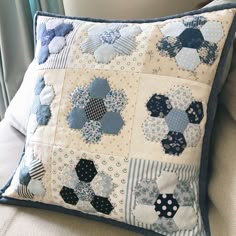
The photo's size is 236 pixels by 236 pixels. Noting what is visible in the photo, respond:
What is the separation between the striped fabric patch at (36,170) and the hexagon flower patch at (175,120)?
0.25 metres

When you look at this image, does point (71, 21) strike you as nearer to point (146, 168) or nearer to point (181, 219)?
point (146, 168)

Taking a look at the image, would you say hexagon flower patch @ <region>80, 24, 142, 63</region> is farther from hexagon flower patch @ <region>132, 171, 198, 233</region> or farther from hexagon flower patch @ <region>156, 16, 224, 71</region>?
hexagon flower patch @ <region>132, 171, 198, 233</region>

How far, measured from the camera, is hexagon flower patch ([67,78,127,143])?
2.57ft

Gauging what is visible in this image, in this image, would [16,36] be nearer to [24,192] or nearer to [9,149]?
[9,149]

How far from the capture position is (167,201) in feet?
2.49

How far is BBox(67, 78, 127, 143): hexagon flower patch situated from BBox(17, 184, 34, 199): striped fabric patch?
0.19 metres

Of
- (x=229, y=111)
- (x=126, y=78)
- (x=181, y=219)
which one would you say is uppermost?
(x=126, y=78)

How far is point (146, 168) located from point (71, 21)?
387 mm

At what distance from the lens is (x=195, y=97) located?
0.76m

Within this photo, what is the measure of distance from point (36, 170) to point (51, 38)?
1.00ft

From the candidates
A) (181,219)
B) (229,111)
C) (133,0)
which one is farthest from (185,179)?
(133,0)

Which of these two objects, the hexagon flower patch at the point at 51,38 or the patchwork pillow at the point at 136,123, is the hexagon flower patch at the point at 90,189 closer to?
the patchwork pillow at the point at 136,123

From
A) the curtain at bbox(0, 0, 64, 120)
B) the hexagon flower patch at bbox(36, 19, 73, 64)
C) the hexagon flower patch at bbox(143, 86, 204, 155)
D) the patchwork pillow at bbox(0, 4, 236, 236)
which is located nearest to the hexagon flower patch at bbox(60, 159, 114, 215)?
the patchwork pillow at bbox(0, 4, 236, 236)

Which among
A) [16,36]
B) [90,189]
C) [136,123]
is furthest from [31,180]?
[16,36]
